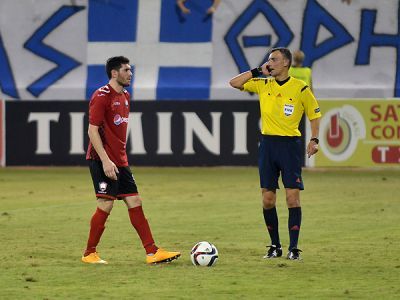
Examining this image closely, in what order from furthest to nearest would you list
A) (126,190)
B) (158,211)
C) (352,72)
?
(352,72)
(158,211)
(126,190)

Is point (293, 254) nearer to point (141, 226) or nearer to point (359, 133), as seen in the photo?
point (141, 226)

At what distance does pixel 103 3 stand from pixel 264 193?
1647 centimetres

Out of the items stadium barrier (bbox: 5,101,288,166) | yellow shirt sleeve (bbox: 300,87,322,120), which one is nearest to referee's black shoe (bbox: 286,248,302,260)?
yellow shirt sleeve (bbox: 300,87,322,120)

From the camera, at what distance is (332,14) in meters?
26.5

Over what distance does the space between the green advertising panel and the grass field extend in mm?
729

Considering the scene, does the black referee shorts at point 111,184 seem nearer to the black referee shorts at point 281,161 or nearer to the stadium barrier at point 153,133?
the black referee shorts at point 281,161

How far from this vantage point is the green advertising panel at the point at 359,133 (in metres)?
22.6

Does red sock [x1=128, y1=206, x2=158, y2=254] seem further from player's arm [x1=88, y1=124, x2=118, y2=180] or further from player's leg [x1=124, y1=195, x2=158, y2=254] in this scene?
player's arm [x1=88, y1=124, x2=118, y2=180]

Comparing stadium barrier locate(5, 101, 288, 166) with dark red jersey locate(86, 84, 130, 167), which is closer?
dark red jersey locate(86, 84, 130, 167)

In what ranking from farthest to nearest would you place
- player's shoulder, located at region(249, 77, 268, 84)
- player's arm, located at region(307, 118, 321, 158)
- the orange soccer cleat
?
player's shoulder, located at region(249, 77, 268, 84) → player's arm, located at region(307, 118, 321, 158) → the orange soccer cleat

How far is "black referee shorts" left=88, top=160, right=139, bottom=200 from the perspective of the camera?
35.7 ft

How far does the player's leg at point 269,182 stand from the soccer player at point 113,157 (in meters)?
1.05

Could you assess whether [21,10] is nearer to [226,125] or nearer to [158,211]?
[226,125]

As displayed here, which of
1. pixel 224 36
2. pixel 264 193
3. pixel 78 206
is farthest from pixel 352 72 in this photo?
pixel 264 193
